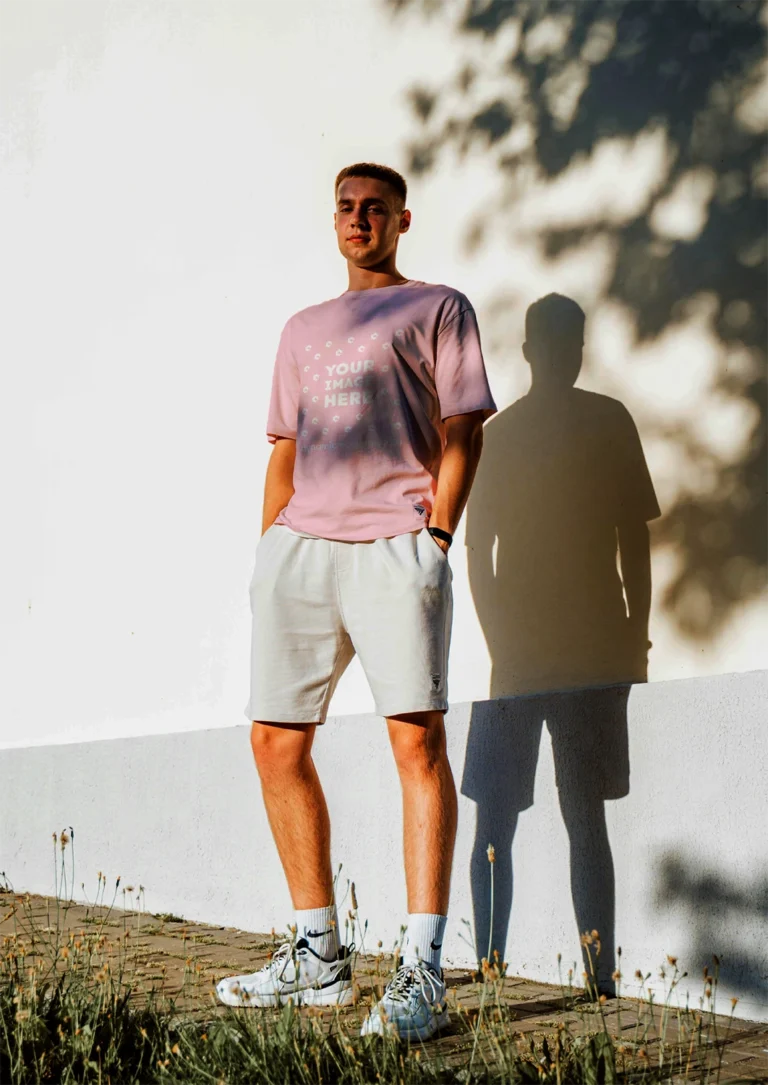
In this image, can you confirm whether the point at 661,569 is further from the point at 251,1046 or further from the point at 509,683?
the point at 251,1046

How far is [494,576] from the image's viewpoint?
4.61m

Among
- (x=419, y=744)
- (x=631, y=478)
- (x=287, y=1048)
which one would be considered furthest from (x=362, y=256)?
(x=287, y=1048)

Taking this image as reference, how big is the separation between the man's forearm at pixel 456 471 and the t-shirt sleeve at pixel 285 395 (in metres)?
0.57

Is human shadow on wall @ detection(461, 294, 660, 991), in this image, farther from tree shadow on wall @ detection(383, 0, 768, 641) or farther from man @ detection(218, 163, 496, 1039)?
man @ detection(218, 163, 496, 1039)

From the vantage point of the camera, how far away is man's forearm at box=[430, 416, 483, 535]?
3.67 m

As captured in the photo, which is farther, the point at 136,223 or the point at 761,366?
the point at 136,223

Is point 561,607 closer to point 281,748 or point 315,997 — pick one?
point 281,748

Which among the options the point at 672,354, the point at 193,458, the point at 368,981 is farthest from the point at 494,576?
the point at 193,458

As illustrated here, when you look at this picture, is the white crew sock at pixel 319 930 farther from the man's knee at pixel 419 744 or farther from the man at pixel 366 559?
the man's knee at pixel 419 744

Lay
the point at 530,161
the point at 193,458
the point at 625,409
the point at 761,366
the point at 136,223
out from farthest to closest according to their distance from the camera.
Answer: the point at 136,223 → the point at 193,458 → the point at 530,161 → the point at 625,409 → the point at 761,366

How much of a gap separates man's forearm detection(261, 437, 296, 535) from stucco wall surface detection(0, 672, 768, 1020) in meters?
0.93

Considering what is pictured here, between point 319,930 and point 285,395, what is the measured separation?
1.58 meters

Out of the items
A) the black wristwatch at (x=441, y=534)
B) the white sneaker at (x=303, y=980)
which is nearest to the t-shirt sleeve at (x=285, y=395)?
the black wristwatch at (x=441, y=534)

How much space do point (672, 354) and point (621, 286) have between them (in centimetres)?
32
